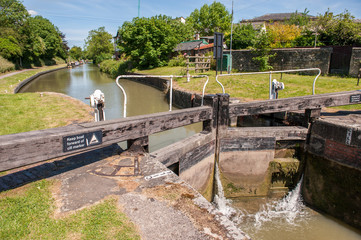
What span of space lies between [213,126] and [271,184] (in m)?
2.24

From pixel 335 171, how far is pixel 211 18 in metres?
63.8

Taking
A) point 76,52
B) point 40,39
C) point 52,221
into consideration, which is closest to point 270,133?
point 52,221

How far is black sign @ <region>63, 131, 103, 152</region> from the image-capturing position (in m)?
3.00

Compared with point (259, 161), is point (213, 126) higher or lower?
higher

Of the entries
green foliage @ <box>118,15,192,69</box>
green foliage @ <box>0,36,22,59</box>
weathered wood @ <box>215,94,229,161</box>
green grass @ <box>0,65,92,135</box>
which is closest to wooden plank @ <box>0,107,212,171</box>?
weathered wood @ <box>215,94,229,161</box>

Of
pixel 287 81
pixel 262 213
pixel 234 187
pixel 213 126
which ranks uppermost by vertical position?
pixel 287 81

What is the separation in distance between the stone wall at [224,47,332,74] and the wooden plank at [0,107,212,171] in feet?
49.2

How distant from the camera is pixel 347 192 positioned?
16.7 ft

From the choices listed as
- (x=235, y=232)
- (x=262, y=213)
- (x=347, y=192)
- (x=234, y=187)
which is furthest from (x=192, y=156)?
(x=347, y=192)

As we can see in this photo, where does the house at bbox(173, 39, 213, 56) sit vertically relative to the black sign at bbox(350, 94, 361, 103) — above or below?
above

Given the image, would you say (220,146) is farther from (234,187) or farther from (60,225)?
(60,225)

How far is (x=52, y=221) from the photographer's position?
2.31 meters

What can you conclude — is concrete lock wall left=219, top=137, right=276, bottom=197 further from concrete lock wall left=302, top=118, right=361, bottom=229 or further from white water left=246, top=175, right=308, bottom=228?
concrete lock wall left=302, top=118, right=361, bottom=229

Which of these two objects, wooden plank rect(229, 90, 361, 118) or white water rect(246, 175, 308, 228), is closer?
white water rect(246, 175, 308, 228)
